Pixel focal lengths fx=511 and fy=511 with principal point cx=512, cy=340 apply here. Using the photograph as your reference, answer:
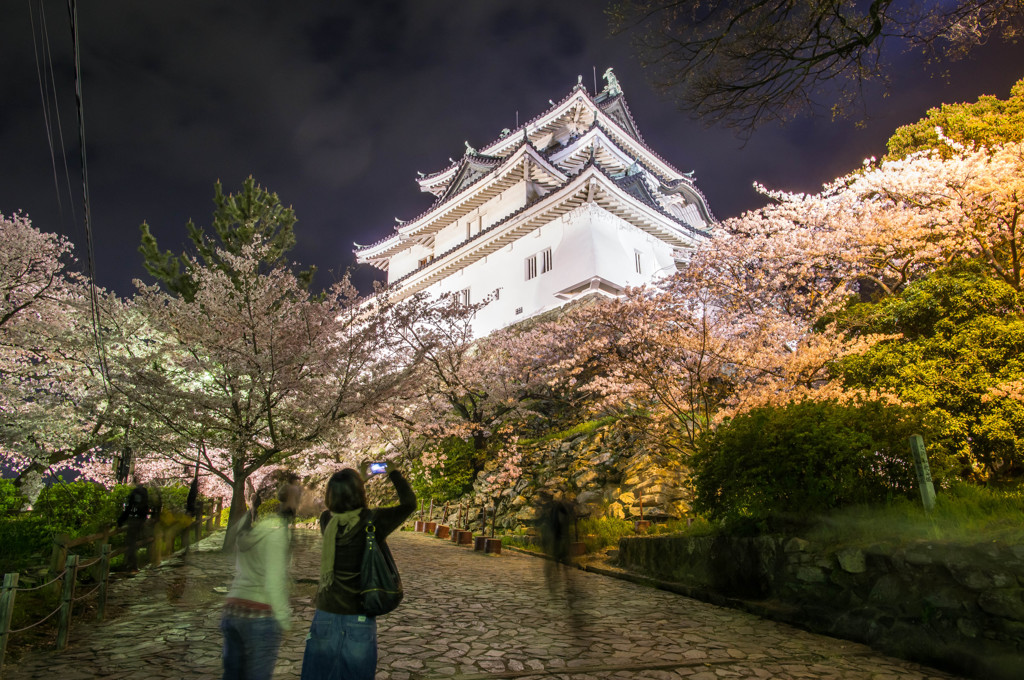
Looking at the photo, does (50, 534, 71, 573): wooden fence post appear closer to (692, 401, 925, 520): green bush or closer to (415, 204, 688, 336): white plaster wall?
(692, 401, 925, 520): green bush

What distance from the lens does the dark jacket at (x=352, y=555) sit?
3.08m

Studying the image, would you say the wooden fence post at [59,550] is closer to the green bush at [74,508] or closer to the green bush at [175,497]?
the green bush at [74,508]

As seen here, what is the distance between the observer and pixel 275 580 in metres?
3.66

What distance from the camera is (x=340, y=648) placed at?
3.03m

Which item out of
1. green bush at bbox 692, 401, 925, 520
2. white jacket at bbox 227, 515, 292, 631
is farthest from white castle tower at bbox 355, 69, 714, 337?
white jacket at bbox 227, 515, 292, 631

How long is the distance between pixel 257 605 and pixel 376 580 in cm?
105

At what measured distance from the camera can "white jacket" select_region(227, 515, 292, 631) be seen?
356 centimetres

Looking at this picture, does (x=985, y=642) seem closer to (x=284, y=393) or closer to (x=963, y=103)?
(x=284, y=393)

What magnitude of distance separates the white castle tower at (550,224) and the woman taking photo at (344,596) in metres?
22.0

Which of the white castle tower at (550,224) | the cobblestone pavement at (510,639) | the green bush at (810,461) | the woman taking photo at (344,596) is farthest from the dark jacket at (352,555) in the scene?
the white castle tower at (550,224)

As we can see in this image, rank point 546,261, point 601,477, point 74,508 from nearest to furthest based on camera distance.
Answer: point 74,508, point 601,477, point 546,261

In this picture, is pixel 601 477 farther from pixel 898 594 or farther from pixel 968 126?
pixel 968 126

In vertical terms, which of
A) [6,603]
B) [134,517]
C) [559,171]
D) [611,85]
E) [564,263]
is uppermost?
[611,85]

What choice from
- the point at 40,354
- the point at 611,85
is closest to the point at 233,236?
the point at 40,354
